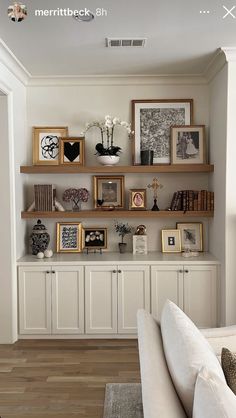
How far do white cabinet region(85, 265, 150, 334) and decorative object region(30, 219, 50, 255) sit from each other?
593 mm

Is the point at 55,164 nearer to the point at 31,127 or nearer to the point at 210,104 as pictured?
the point at 31,127

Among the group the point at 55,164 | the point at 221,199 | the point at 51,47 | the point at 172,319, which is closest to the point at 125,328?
the point at 221,199

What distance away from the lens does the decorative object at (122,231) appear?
455 centimetres

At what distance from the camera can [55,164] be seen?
15.1 ft

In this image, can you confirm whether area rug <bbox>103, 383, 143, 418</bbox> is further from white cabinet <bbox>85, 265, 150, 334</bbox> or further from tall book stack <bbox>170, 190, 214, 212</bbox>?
tall book stack <bbox>170, 190, 214, 212</bbox>

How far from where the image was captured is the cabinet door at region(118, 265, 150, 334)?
4168mm

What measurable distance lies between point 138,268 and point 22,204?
139cm

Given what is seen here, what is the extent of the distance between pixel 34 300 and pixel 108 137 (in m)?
1.83

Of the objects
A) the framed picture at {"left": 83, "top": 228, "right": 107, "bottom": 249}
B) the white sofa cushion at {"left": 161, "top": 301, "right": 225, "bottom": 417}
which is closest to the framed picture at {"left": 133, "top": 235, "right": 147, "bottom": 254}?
the framed picture at {"left": 83, "top": 228, "right": 107, "bottom": 249}

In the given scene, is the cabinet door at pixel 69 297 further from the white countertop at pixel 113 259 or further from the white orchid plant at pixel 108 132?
the white orchid plant at pixel 108 132

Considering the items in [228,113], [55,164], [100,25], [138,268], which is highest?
[100,25]

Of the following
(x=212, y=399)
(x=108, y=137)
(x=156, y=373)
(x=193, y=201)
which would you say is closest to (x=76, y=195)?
(x=108, y=137)

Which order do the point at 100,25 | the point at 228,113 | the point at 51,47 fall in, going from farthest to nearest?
the point at 228,113 < the point at 51,47 < the point at 100,25

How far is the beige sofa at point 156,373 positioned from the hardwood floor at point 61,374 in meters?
0.96
